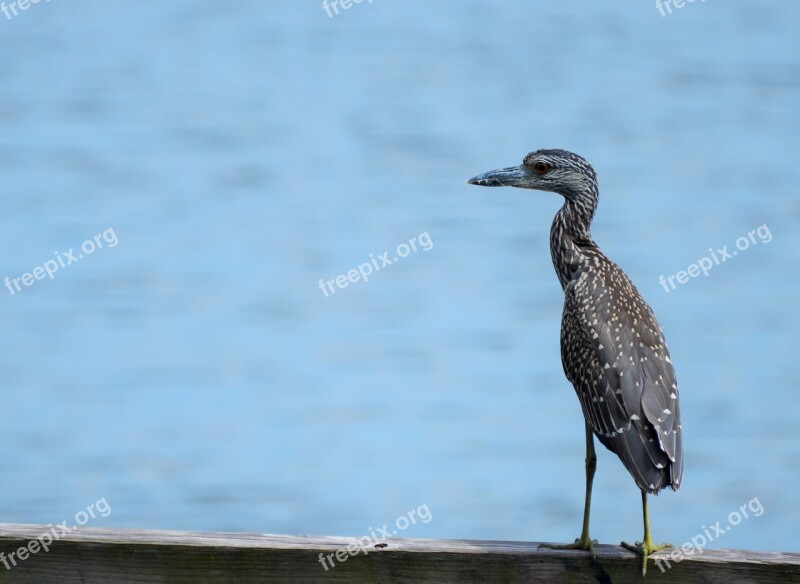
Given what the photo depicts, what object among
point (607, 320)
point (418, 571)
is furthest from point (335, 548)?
point (607, 320)

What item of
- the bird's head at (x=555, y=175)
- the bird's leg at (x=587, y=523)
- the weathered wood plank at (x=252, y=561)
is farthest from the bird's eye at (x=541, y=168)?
the weathered wood plank at (x=252, y=561)

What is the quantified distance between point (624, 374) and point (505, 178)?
3.96 ft

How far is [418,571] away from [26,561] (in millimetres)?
851

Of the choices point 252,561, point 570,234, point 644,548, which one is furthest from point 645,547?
point 570,234

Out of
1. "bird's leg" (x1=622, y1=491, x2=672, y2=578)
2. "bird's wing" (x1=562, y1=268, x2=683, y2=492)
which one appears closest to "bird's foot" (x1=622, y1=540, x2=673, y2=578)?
"bird's leg" (x1=622, y1=491, x2=672, y2=578)

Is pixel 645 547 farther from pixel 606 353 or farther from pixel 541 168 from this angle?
pixel 541 168

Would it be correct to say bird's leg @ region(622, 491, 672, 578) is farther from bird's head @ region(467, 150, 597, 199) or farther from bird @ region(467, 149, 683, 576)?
bird's head @ region(467, 150, 597, 199)

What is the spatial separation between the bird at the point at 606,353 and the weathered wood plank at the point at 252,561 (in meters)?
0.31

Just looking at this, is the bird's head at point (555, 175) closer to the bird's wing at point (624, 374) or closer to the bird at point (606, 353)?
the bird at point (606, 353)

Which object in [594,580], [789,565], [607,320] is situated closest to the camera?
[789,565]

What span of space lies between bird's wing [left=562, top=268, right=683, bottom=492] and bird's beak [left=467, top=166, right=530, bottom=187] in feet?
1.94

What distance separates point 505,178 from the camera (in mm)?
4168

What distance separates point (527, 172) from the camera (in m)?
4.15

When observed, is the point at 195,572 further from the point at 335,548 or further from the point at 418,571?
the point at 418,571
